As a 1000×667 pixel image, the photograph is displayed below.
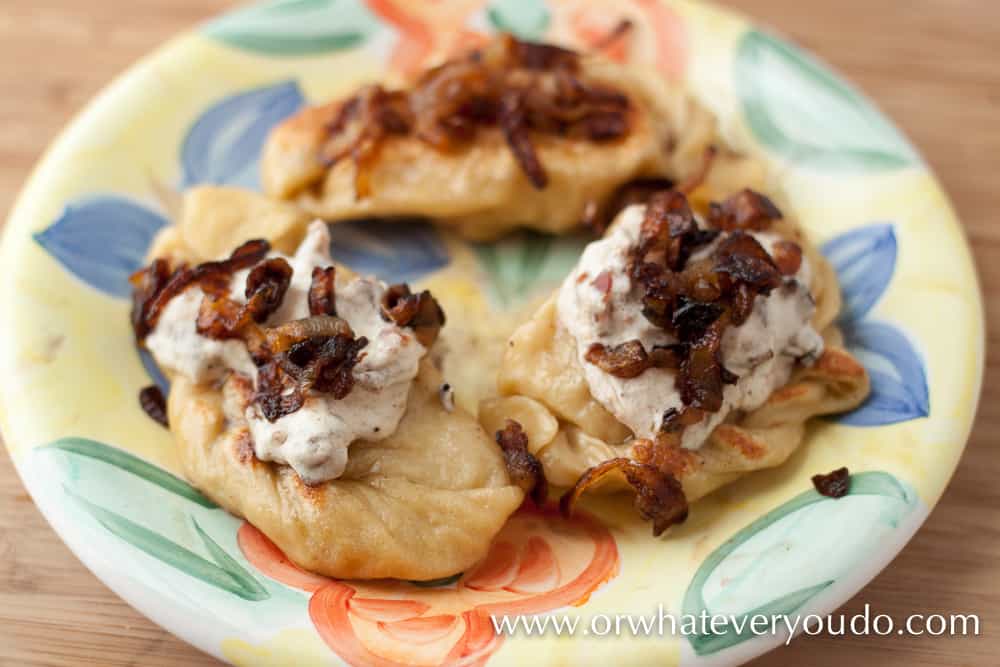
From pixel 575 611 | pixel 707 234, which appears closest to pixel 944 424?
pixel 707 234

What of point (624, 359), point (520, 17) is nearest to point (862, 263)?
point (624, 359)

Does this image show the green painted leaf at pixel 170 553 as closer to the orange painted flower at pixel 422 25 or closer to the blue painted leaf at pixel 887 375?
the blue painted leaf at pixel 887 375

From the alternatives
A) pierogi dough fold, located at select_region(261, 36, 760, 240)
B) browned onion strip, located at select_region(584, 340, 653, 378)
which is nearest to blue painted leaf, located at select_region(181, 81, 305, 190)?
pierogi dough fold, located at select_region(261, 36, 760, 240)

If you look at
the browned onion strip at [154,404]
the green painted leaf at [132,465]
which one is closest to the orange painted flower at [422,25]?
the browned onion strip at [154,404]

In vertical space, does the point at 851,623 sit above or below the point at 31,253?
below

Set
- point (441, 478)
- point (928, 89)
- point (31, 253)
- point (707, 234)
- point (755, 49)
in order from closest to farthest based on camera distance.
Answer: point (441, 478) → point (707, 234) → point (31, 253) → point (755, 49) → point (928, 89)

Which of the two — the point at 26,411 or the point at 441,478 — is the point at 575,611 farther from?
the point at 26,411
